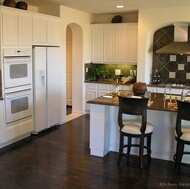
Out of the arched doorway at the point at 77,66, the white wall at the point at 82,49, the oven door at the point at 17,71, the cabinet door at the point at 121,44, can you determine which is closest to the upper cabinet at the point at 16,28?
the oven door at the point at 17,71

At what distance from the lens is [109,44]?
23.8 ft

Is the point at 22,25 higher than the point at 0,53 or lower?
higher

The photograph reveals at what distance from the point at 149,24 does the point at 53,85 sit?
2.66 metres

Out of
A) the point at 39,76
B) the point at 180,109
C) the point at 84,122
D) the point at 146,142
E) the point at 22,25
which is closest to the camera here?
the point at 180,109

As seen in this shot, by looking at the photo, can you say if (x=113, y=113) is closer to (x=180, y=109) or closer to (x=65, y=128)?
(x=180, y=109)

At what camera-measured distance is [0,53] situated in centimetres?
457

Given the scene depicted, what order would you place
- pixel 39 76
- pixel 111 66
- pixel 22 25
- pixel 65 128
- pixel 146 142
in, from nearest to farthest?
pixel 146 142 → pixel 22 25 → pixel 39 76 → pixel 65 128 → pixel 111 66

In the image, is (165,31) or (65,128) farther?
(165,31)

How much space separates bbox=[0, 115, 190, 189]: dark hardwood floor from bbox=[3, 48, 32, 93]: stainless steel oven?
3.55 feet

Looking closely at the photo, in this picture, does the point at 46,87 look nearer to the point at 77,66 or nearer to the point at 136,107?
the point at 77,66

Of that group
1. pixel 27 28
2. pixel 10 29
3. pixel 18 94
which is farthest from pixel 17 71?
pixel 27 28

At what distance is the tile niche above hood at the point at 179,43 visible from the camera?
20.8ft

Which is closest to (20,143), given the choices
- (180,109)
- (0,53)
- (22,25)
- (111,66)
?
(0,53)

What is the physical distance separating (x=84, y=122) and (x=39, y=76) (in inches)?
68.7
